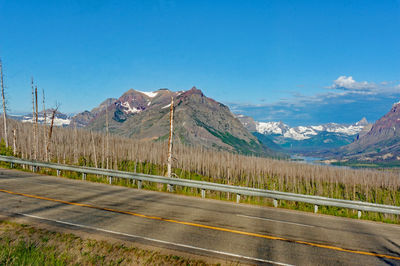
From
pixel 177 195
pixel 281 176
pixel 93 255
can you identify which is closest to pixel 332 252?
pixel 93 255

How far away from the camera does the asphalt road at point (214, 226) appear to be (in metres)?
10.1

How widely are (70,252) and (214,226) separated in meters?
5.91

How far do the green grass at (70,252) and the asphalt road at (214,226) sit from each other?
859 millimetres

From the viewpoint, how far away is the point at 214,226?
41.9 ft

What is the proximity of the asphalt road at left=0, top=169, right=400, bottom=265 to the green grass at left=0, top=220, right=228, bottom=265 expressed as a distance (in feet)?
2.82

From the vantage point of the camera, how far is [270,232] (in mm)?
12305

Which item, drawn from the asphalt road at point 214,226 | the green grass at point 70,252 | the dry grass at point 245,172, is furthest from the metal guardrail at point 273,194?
the dry grass at point 245,172

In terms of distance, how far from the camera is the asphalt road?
1015 cm

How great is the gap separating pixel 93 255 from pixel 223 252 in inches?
172

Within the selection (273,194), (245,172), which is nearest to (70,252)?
(273,194)

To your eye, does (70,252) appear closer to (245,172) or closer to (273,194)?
(273,194)

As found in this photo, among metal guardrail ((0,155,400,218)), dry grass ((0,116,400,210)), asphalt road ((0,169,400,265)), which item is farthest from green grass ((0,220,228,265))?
dry grass ((0,116,400,210))

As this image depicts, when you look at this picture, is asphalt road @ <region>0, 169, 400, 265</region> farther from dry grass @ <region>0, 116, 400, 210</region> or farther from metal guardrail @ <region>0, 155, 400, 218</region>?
dry grass @ <region>0, 116, 400, 210</region>

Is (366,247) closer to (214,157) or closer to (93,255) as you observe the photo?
(93,255)
